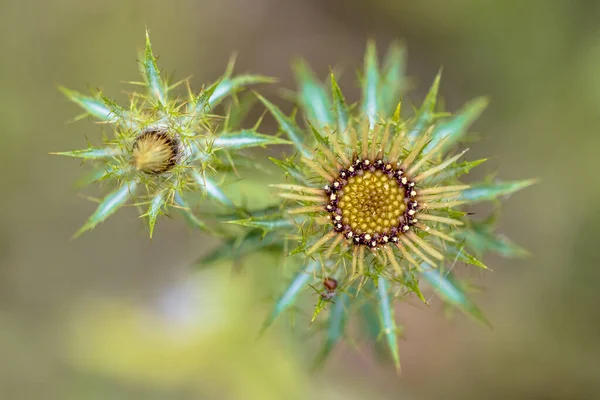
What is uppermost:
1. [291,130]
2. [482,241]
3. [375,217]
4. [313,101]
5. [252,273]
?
[313,101]

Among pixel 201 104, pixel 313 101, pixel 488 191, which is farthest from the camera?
pixel 313 101

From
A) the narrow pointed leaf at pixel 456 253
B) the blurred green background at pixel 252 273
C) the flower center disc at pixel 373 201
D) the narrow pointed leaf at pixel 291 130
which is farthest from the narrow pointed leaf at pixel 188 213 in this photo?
the blurred green background at pixel 252 273

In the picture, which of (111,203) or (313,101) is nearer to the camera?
(111,203)

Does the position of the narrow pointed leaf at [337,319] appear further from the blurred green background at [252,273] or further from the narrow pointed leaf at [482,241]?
the blurred green background at [252,273]

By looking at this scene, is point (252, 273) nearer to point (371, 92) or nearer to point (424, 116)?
point (371, 92)

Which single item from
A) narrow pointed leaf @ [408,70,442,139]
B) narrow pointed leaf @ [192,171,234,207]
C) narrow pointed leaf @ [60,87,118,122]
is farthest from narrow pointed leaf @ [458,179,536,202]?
narrow pointed leaf @ [60,87,118,122]

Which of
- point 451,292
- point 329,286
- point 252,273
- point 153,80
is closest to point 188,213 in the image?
point 153,80

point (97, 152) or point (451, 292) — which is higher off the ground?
point (451, 292)

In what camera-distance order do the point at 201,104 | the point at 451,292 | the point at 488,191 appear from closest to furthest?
the point at 201,104, the point at 488,191, the point at 451,292
